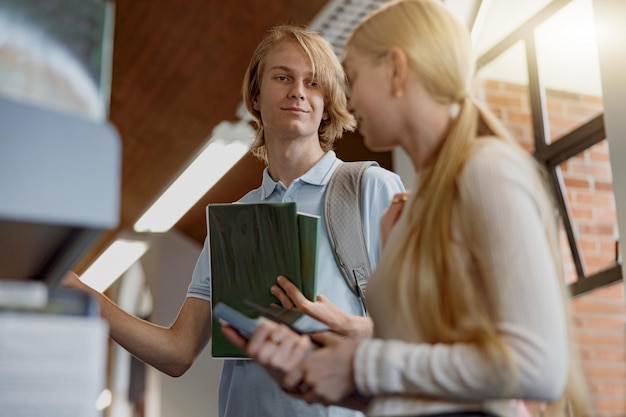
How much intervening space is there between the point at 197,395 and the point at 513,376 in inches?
273

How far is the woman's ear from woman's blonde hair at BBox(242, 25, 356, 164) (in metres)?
0.72

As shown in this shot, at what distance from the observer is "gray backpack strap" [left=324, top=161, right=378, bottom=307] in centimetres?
169

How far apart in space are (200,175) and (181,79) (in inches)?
44.7

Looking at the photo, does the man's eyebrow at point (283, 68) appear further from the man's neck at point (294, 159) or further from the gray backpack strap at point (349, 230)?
the gray backpack strap at point (349, 230)

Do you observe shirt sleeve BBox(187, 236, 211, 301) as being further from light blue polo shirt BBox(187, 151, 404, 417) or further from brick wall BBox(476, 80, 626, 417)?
brick wall BBox(476, 80, 626, 417)

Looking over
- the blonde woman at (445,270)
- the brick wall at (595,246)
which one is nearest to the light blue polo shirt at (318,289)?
→ the blonde woman at (445,270)

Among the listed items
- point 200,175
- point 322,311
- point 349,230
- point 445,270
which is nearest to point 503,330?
point 445,270

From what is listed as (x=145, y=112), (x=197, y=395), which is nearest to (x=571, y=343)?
(x=145, y=112)

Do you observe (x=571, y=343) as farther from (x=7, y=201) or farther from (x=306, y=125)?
(x=306, y=125)

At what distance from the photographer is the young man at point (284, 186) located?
1.70 metres

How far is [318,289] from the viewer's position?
1701mm

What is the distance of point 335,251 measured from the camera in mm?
1708

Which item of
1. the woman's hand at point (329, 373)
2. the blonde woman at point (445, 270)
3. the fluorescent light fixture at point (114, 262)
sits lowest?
the fluorescent light fixture at point (114, 262)

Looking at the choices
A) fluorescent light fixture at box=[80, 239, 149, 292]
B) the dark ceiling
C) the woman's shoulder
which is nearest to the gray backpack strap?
the woman's shoulder
